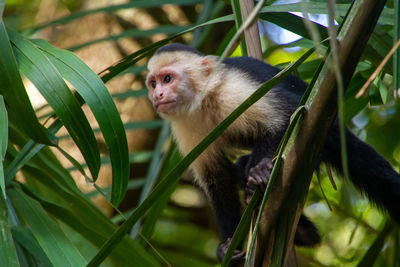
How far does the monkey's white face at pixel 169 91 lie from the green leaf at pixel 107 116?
927 mm

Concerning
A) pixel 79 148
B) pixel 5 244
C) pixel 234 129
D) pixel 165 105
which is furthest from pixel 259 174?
pixel 5 244

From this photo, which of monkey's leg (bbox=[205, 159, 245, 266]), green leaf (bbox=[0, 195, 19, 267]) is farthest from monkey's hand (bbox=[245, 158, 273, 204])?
green leaf (bbox=[0, 195, 19, 267])

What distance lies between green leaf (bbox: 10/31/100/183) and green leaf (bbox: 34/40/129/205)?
0.12 feet

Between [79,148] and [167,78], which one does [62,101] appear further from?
[167,78]

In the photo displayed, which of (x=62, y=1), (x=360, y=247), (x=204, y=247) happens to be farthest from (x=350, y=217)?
(x=62, y=1)

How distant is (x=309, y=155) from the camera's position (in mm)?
1210

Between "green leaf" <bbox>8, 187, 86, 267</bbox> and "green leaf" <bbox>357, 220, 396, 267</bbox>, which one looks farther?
"green leaf" <bbox>357, 220, 396, 267</bbox>

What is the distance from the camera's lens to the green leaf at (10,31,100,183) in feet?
4.80

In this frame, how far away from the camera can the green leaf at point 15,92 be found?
146 centimetres

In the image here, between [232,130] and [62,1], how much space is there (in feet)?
Result: 7.62

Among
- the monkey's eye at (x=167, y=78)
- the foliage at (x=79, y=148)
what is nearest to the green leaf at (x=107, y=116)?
the foliage at (x=79, y=148)

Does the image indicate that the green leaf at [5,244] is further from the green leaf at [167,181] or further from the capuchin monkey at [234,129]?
the capuchin monkey at [234,129]

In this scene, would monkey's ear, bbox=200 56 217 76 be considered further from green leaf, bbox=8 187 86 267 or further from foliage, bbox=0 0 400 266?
green leaf, bbox=8 187 86 267

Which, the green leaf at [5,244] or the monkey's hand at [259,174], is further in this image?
the monkey's hand at [259,174]
